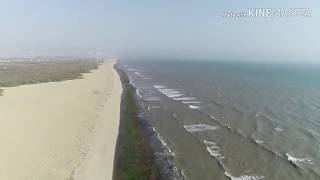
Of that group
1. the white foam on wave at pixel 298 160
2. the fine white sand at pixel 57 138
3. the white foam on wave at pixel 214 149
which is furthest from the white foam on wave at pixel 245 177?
the fine white sand at pixel 57 138

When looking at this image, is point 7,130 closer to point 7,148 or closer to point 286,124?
point 7,148

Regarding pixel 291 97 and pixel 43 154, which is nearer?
pixel 43 154

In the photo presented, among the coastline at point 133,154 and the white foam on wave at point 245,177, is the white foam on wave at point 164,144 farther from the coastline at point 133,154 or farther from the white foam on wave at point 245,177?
the white foam on wave at point 245,177

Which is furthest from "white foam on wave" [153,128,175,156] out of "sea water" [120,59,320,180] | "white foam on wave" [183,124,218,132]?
"white foam on wave" [183,124,218,132]

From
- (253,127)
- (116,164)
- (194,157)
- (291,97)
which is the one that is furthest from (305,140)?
(291,97)

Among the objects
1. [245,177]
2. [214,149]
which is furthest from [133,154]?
[245,177]

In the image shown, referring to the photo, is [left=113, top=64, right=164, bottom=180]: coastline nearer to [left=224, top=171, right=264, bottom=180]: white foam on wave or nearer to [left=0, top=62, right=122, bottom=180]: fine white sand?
[left=0, top=62, right=122, bottom=180]: fine white sand
